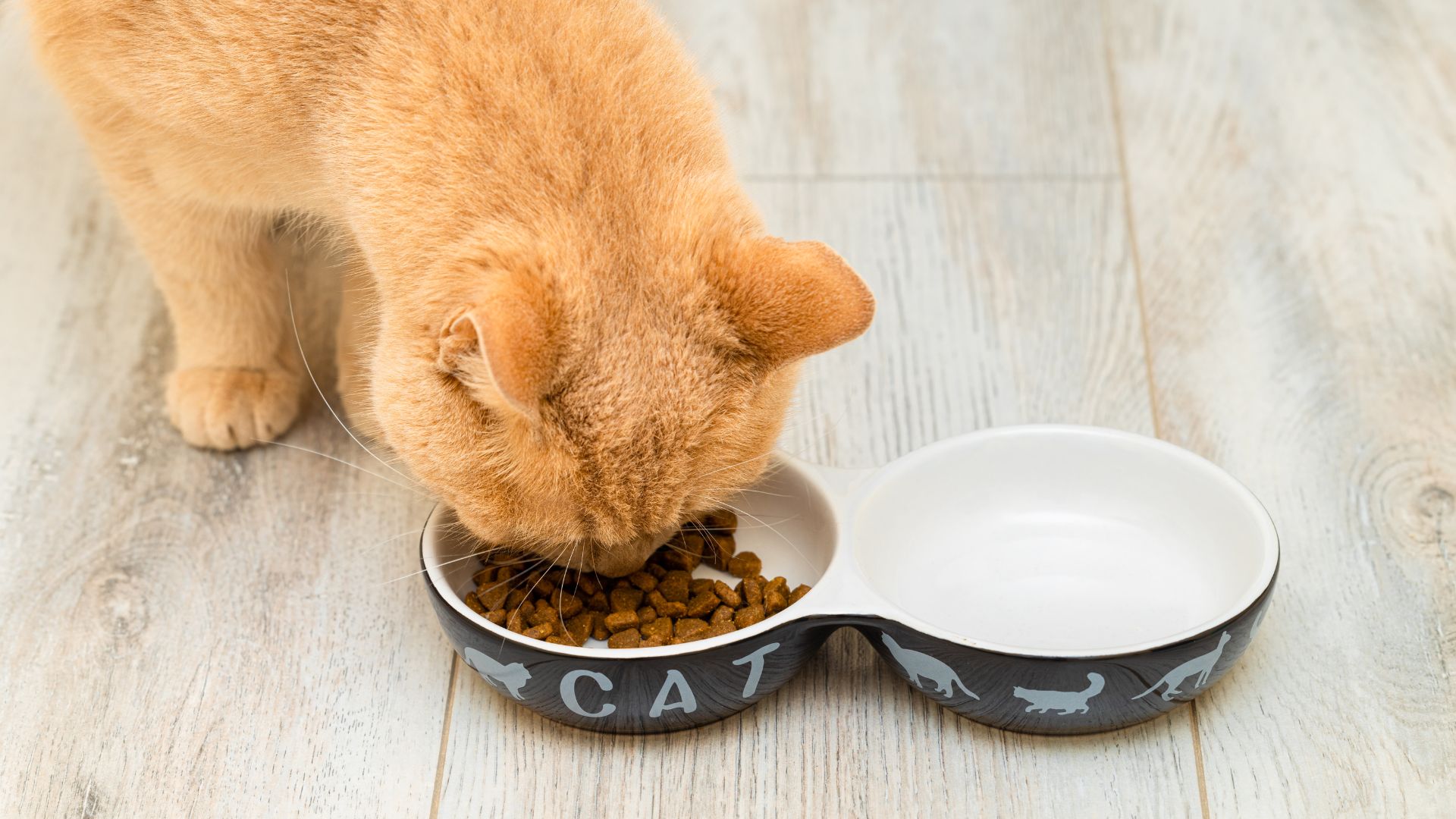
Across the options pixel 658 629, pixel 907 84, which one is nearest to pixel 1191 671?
pixel 658 629

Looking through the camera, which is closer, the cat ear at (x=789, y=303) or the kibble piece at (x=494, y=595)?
the cat ear at (x=789, y=303)

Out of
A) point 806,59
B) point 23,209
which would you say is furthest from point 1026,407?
point 23,209

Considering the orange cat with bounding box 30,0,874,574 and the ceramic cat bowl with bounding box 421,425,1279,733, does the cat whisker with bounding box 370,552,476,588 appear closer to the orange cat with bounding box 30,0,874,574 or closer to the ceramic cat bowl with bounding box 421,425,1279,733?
the ceramic cat bowl with bounding box 421,425,1279,733

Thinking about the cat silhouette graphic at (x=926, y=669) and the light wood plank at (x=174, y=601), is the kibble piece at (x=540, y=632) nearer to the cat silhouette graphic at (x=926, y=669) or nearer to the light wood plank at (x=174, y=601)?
the light wood plank at (x=174, y=601)

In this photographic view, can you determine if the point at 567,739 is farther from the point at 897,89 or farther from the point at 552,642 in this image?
the point at 897,89

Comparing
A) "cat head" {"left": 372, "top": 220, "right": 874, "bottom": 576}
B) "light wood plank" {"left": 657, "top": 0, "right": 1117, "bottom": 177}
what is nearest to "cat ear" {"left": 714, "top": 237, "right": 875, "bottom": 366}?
"cat head" {"left": 372, "top": 220, "right": 874, "bottom": 576}

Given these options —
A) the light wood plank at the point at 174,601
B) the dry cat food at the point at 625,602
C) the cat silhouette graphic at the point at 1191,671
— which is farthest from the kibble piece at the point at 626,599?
the cat silhouette graphic at the point at 1191,671
